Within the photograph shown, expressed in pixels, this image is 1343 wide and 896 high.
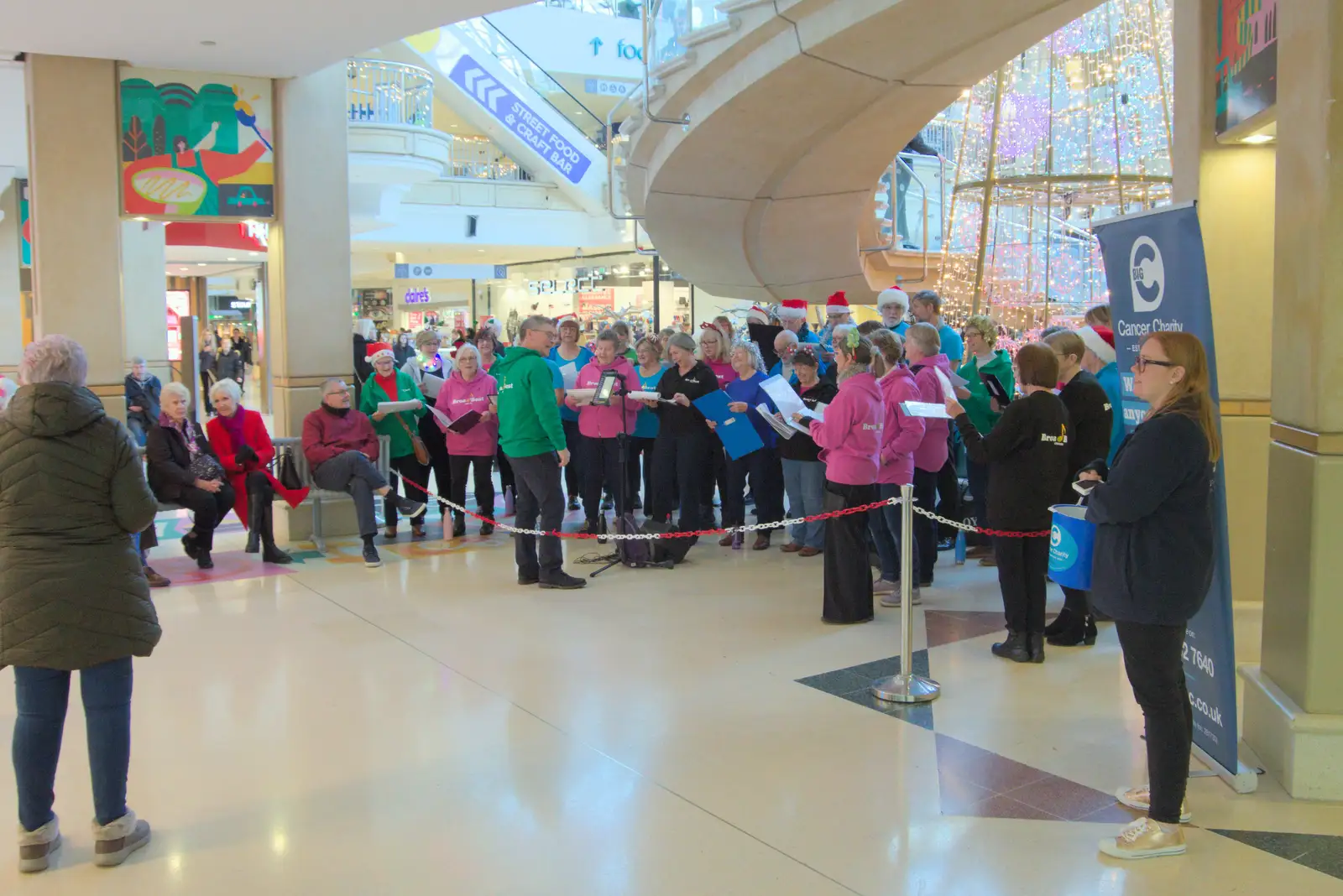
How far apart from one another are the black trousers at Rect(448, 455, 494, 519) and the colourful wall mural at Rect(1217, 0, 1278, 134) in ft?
18.3

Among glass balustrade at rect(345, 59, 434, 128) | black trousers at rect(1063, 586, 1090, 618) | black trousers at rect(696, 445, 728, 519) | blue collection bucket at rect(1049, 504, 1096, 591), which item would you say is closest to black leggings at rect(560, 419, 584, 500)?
black trousers at rect(696, 445, 728, 519)

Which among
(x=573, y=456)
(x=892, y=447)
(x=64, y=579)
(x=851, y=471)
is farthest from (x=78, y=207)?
(x=892, y=447)

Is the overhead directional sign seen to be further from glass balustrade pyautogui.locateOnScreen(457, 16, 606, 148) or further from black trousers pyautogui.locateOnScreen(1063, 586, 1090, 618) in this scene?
black trousers pyautogui.locateOnScreen(1063, 586, 1090, 618)

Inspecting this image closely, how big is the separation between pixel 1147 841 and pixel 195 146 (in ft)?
26.8

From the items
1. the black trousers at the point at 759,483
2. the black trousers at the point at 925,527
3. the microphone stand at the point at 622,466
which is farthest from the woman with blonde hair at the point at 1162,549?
the black trousers at the point at 759,483

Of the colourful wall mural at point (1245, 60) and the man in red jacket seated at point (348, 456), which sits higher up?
the colourful wall mural at point (1245, 60)

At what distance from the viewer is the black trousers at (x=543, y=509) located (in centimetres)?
719

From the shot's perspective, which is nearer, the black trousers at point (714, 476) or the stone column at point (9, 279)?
the black trousers at point (714, 476)

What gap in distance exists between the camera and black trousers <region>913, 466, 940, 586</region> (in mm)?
7031

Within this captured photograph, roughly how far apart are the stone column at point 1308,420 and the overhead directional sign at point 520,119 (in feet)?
66.2

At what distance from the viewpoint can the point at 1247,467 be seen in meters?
5.68

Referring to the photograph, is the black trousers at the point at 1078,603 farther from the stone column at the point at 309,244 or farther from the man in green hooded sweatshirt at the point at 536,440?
the stone column at the point at 309,244

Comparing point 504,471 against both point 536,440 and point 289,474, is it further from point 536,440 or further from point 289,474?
point 536,440

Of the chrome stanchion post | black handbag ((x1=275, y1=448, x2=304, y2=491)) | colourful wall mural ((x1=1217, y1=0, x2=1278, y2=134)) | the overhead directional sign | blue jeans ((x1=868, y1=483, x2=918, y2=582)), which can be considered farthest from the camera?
the overhead directional sign
